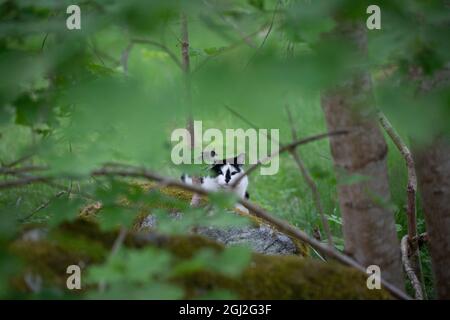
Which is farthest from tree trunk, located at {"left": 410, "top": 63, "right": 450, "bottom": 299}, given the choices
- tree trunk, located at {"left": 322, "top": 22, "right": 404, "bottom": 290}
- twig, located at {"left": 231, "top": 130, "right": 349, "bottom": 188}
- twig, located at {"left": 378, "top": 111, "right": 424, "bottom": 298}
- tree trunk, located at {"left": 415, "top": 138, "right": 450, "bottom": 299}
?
twig, located at {"left": 378, "top": 111, "right": 424, "bottom": 298}

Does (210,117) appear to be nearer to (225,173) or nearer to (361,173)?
(361,173)

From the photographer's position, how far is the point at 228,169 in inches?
209

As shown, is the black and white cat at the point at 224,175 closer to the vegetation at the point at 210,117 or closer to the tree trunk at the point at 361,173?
the vegetation at the point at 210,117

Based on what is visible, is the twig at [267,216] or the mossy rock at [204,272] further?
the mossy rock at [204,272]

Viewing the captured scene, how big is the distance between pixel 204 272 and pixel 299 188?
346 centimetres

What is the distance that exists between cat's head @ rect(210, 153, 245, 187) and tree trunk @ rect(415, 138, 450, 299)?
126 inches

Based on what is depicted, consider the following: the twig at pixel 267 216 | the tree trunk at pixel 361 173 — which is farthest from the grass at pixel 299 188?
the twig at pixel 267 216

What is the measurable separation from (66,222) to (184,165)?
411 mm

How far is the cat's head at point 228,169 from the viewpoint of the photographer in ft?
17.0

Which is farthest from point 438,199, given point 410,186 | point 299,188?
point 299,188

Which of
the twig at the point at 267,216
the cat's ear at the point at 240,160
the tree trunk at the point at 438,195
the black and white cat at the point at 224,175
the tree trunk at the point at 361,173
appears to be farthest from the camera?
the cat's ear at the point at 240,160
